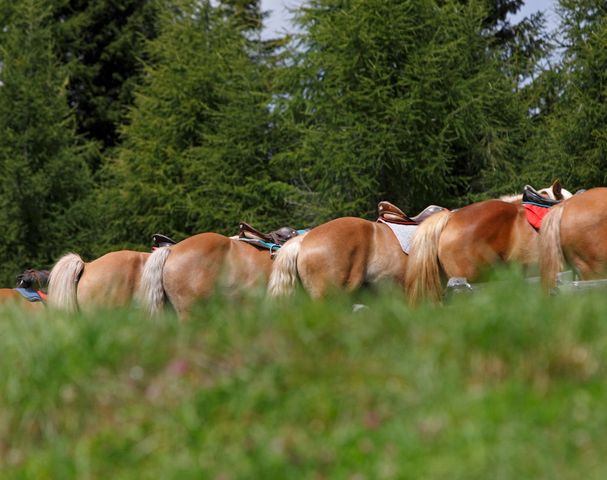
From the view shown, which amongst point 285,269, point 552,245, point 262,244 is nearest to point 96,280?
point 262,244

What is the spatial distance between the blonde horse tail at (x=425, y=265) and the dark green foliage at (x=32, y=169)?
16.5 m

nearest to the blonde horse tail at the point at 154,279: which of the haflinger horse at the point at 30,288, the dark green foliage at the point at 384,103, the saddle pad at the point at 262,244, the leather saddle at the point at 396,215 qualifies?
the saddle pad at the point at 262,244

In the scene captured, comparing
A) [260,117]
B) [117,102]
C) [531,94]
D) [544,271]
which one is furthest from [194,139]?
[544,271]

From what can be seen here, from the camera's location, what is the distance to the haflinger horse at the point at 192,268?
1166 centimetres

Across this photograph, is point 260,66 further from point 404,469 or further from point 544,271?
point 404,469

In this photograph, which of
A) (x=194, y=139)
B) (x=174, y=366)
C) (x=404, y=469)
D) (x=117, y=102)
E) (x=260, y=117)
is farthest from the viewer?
(x=117, y=102)

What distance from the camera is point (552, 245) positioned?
372 inches

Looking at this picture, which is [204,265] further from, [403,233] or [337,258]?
[403,233]

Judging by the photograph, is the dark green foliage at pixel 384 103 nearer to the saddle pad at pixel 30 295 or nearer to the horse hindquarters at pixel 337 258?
the saddle pad at pixel 30 295

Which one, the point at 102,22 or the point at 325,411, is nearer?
the point at 325,411

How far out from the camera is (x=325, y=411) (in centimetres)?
380

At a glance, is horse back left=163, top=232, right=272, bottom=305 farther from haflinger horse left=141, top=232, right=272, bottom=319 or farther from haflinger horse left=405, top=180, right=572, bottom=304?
haflinger horse left=405, top=180, right=572, bottom=304

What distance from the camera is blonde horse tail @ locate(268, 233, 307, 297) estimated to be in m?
10.8

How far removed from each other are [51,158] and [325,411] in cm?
2322
